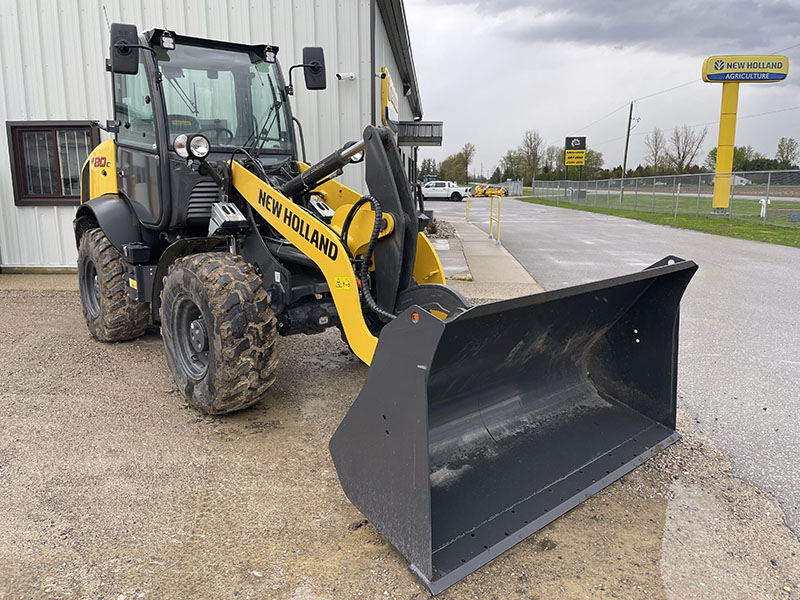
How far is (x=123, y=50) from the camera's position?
4180 millimetres

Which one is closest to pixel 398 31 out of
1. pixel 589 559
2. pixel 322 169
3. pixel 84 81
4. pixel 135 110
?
pixel 84 81

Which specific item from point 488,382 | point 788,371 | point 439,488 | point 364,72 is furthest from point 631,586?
point 364,72

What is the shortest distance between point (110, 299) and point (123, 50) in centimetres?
247

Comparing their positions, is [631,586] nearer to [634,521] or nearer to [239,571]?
[634,521]

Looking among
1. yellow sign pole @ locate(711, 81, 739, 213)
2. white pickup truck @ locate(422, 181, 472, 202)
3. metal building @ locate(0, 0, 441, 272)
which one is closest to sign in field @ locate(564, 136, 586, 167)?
white pickup truck @ locate(422, 181, 472, 202)

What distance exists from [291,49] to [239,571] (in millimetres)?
7741

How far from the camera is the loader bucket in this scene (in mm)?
2547

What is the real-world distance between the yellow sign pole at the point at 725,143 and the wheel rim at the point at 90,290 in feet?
83.2

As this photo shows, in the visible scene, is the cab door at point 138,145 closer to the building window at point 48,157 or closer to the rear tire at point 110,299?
the rear tire at point 110,299

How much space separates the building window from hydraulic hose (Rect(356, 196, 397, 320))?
7537 millimetres

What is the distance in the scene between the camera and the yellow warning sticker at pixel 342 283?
3.59 m

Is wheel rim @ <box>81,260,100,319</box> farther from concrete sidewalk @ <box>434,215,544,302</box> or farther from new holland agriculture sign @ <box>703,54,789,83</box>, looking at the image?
new holland agriculture sign @ <box>703,54,789,83</box>

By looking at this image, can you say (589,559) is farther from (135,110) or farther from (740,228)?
(740,228)

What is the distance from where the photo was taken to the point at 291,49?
868 cm
